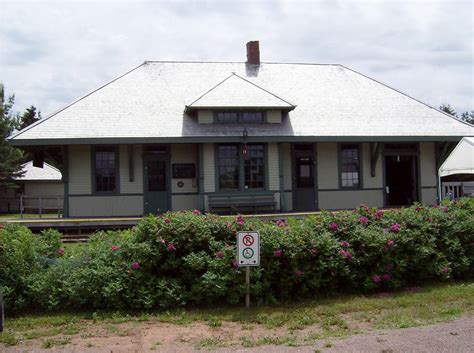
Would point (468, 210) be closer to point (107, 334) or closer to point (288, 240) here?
point (288, 240)

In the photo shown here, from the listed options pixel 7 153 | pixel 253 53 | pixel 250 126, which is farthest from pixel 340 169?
pixel 7 153

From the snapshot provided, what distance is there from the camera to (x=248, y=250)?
7684 mm

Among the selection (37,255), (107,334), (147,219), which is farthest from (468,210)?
(37,255)

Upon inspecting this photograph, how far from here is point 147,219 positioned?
8.41 metres

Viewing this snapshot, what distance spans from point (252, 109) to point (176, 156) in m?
3.40

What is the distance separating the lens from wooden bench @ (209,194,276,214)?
1931cm

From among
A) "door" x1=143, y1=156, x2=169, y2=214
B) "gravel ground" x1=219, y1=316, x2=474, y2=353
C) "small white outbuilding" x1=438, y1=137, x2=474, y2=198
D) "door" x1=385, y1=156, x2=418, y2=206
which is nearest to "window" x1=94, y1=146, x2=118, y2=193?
"door" x1=143, y1=156, x2=169, y2=214

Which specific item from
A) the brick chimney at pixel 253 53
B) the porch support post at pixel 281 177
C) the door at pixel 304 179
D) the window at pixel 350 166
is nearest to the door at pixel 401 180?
the window at pixel 350 166

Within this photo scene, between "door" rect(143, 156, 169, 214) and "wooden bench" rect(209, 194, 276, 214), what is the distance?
1.89 m

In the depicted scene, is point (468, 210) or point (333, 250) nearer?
point (333, 250)

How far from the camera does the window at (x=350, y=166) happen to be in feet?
70.2

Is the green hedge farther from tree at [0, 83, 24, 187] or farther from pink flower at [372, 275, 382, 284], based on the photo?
tree at [0, 83, 24, 187]

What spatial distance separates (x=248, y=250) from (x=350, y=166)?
47.8 feet

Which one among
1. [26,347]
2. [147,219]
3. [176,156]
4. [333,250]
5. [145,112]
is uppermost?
[145,112]
